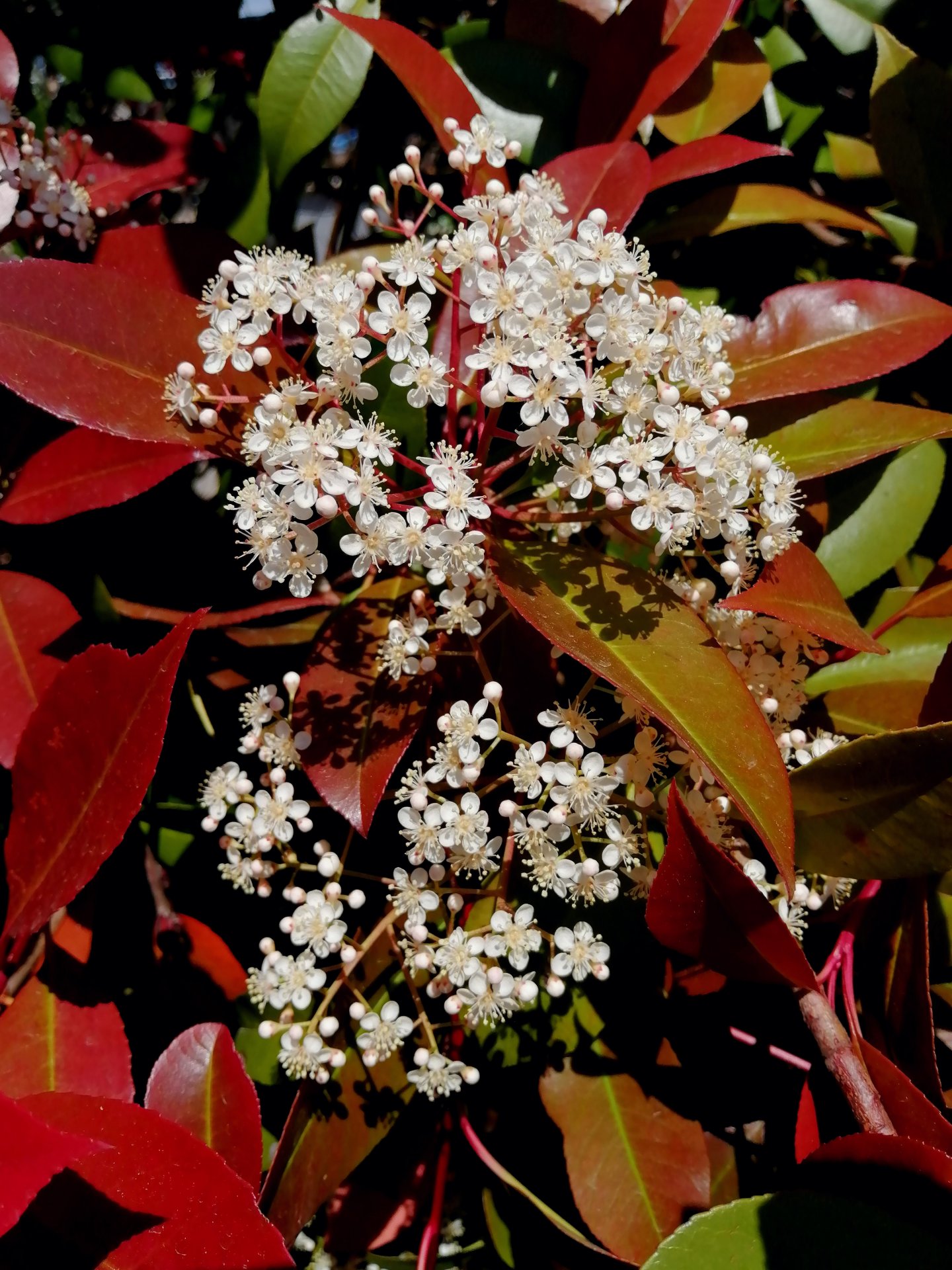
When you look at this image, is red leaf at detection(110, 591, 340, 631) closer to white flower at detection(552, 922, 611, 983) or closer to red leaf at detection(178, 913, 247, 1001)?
red leaf at detection(178, 913, 247, 1001)

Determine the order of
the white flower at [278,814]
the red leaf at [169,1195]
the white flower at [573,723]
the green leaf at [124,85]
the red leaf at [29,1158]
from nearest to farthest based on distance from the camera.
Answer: the red leaf at [29,1158], the red leaf at [169,1195], the white flower at [573,723], the white flower at [278,814], the green leaf at [124,85]

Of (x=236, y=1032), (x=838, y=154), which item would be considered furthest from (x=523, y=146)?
(x=236, y=1032)

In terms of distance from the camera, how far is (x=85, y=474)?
1.19 m

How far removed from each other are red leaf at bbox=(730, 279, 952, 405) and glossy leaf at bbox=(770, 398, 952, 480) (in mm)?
54

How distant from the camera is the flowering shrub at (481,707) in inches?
36.7

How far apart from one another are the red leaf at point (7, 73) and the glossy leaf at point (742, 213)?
953mm

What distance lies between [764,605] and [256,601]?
29.9 inches

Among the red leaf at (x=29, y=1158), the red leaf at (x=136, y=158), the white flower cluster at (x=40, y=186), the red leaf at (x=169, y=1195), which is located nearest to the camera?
the red leaf at (x=29, y=1158)

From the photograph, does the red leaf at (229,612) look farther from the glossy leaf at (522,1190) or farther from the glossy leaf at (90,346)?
the glossy leaf at (522,1190)

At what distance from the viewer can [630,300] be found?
3.10ft

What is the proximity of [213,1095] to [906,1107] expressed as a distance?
2.49ft

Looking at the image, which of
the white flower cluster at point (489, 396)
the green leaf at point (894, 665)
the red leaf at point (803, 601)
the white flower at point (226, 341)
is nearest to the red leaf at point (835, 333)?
the white flower cluster at point (489, 396)

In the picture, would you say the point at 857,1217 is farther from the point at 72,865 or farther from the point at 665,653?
the point at 72,865

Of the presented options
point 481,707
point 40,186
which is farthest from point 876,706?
point 40,186
